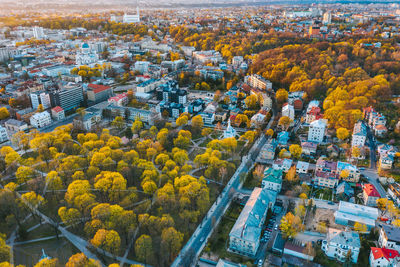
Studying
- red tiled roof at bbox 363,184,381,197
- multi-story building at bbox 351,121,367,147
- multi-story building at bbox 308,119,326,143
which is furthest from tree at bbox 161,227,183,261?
multi-story building at bbox 351,121,367,147

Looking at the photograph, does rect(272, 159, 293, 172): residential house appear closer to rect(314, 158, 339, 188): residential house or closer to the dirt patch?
rect(314, 158, 339, 188): residential house

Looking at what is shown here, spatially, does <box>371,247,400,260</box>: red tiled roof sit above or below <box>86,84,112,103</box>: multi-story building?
below

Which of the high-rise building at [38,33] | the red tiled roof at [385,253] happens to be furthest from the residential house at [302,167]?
the high-rise building at [38,33]

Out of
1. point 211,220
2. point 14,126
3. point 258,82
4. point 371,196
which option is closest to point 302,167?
point 371,196

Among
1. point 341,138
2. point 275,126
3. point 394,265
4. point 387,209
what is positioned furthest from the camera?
point 275,126

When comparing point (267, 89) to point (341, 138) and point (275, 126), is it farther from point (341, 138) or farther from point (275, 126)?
point (341, 138)

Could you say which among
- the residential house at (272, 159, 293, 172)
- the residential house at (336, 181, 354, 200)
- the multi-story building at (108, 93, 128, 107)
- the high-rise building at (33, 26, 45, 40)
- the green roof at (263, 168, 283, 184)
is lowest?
the residential house at (336, 181, 354, 200)

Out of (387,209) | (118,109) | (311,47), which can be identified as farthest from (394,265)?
(311,47)
